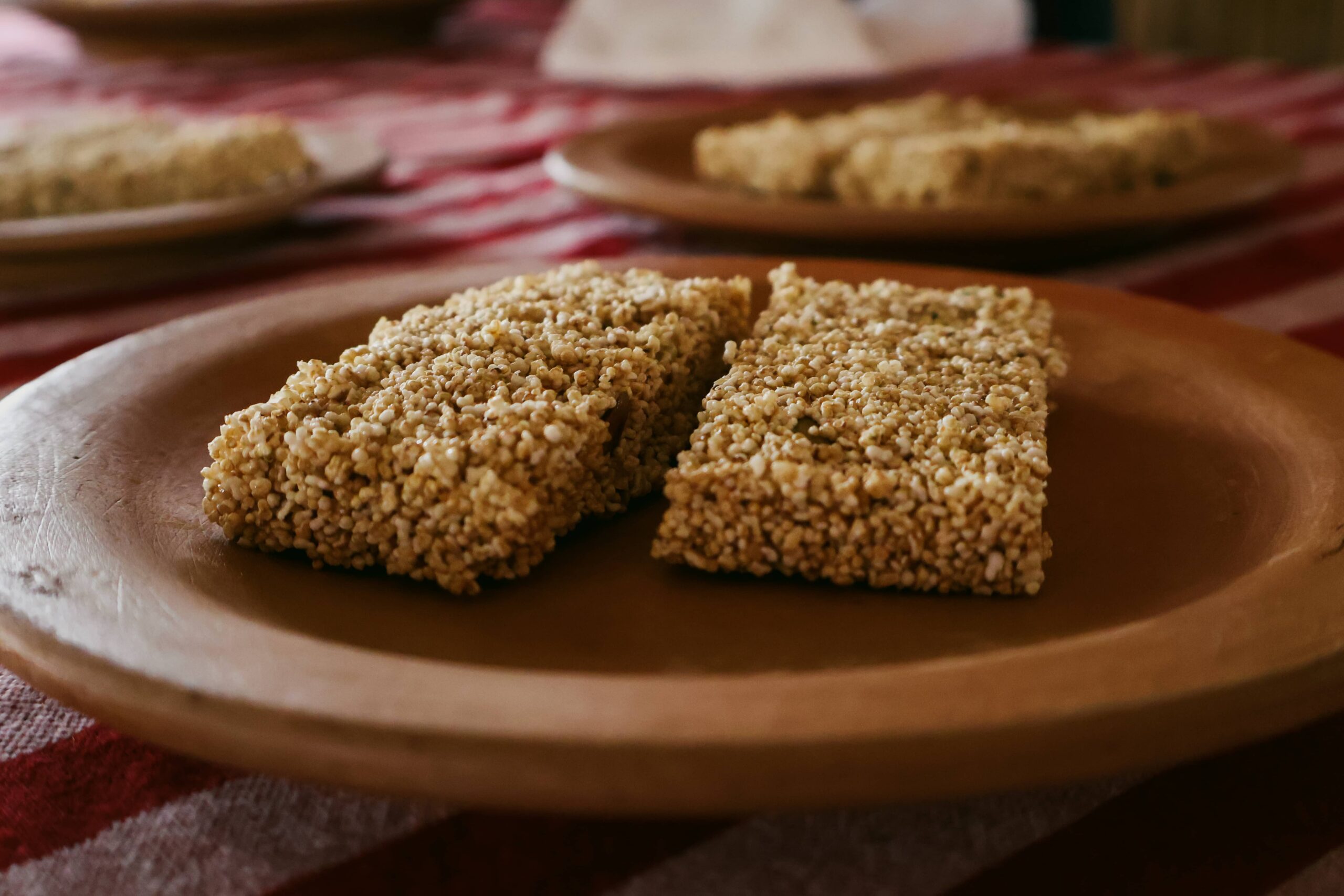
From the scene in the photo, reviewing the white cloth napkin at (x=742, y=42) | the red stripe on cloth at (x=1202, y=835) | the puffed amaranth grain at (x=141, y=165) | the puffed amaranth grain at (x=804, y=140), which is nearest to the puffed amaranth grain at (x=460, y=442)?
the red stripe on cloth at (x=1202, y=835)

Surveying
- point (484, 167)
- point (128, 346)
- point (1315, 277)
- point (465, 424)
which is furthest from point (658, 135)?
point (465, 424)

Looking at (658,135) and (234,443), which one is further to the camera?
(658,135)

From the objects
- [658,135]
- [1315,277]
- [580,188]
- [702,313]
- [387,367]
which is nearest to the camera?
[387,367]

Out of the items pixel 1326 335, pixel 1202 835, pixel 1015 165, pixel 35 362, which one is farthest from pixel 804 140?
pixel 1202 835

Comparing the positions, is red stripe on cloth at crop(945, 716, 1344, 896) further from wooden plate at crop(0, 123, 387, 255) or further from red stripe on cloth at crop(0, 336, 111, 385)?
wooden plate at crop(0, 123, 387, 255)

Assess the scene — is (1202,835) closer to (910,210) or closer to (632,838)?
(632,838)

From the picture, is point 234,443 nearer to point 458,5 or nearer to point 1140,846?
point 1140,846
